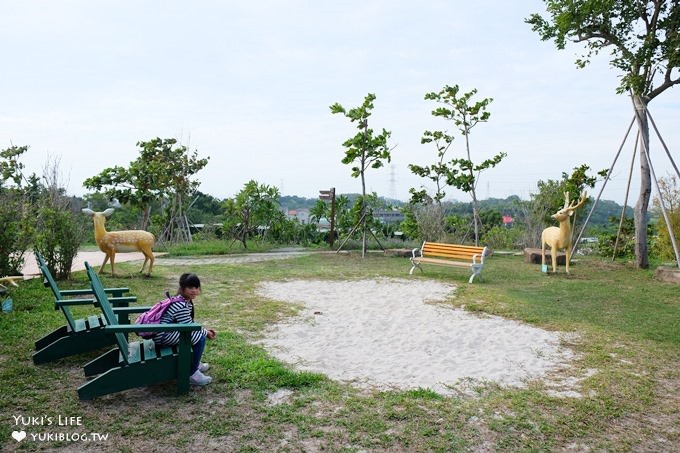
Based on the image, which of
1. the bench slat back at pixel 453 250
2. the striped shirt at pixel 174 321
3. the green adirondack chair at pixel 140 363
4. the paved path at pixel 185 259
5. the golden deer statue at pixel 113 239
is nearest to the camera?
the green adirondack chair at pixel 140 363

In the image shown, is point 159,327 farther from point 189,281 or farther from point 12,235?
point 12,235

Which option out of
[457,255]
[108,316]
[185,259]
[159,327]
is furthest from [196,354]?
[185,259]

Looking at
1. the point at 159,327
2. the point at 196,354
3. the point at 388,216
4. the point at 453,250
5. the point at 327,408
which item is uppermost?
the point at 388,216

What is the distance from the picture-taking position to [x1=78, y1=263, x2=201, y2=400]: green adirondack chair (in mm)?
3537

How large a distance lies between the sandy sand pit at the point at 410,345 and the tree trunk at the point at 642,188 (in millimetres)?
6598

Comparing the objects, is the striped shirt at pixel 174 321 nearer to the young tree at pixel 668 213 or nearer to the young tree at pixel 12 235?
the young tree at pixel 12 235

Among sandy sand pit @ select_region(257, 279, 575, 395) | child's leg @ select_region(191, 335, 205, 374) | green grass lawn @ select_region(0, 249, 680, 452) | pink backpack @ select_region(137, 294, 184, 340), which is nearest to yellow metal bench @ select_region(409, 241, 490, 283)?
sandy sand pit @ select_region(257, 279, 575, 395)

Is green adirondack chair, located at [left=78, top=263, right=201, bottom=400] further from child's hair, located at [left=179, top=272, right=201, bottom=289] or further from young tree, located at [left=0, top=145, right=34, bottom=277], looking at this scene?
young tree, located at [left=0, top=145, right=34, bottom=277]

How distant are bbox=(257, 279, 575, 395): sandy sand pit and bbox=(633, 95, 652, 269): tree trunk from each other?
660 cm

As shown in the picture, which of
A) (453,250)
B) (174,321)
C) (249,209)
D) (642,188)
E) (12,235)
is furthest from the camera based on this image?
(249,209)

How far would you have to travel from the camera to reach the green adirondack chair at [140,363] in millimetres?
3537

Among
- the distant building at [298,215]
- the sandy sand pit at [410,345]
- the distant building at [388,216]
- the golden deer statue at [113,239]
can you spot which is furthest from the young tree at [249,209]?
the sandy sand pit at [410,345]

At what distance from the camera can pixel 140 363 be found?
3.58m

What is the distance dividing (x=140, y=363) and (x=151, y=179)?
515 inches
